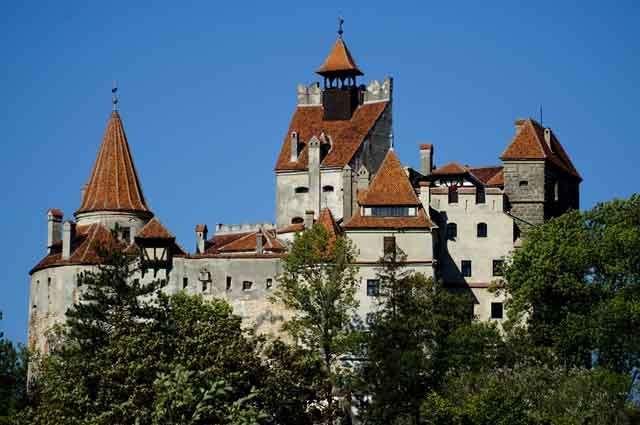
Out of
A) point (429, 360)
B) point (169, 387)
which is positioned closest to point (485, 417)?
point (429, 360)

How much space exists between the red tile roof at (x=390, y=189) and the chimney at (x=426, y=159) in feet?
23.3

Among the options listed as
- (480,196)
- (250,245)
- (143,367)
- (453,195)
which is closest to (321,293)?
(453,195)

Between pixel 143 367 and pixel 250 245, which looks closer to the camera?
pixel 143 367

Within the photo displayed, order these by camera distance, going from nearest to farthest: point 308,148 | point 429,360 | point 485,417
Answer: point 485,417 → point 429,360 → point 308,148

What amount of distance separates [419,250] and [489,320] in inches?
230

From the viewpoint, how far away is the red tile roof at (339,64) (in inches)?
4754

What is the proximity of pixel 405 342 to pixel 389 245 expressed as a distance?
31.1 ft

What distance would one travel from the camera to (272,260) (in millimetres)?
103938

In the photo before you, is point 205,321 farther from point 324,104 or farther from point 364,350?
point 324,104

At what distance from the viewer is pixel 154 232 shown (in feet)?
349

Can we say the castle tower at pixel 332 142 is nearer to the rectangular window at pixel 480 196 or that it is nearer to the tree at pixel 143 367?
the rectangular window at pixel 480 196

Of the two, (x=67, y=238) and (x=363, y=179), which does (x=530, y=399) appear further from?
(x=67, y=238)

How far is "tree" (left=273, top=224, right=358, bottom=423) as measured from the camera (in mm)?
97625

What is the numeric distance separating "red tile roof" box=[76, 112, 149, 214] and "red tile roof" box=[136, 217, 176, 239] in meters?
3.95
